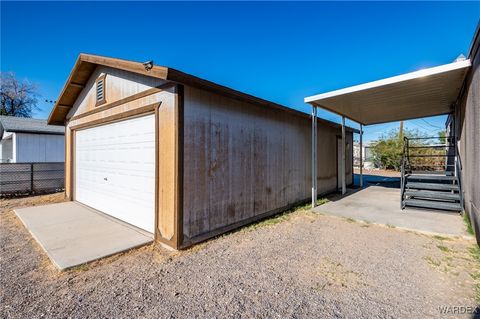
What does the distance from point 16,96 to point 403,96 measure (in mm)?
35286

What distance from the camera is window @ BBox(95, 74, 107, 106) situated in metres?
5.57

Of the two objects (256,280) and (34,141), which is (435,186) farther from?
(34,141)

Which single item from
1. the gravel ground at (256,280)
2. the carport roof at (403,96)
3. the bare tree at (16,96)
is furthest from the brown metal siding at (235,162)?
the bare tree at (16,96)

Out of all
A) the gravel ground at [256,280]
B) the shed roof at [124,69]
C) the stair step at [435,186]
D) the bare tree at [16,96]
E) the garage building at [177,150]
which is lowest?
the gravel ground at [256,280]

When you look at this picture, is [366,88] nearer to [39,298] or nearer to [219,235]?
[219,235]

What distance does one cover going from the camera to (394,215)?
552 centimetres

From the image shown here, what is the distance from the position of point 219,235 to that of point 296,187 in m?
3.24

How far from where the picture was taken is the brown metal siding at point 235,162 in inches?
155

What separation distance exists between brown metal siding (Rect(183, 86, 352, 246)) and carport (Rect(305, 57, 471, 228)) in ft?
2.36

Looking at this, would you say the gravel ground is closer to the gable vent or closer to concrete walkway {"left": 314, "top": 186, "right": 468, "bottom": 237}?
concrete walkway {"left": 314, "top": 186, "right": 468, "bottom": 237}

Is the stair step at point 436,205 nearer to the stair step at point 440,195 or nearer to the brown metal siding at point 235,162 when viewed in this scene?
the stair step at point 440,195

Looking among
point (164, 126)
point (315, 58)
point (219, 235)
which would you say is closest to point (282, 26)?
point (315, 58)

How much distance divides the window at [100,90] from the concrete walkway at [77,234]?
9.24 feet

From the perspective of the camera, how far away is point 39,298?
2.44 m
